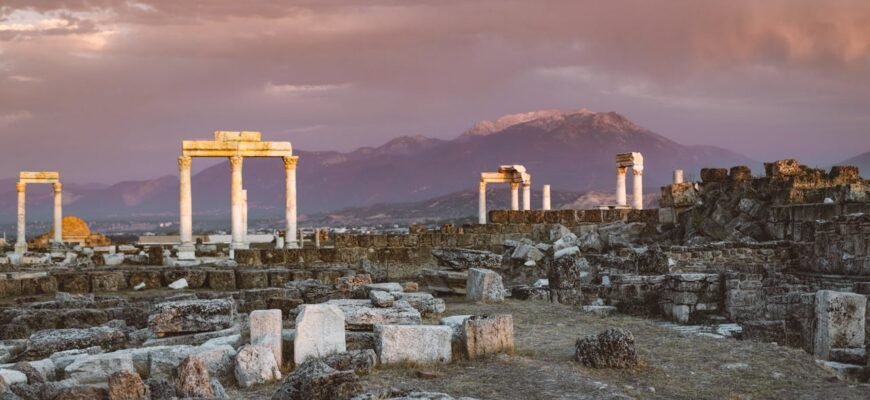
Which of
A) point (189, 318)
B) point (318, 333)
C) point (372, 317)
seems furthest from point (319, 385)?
point (189, 318)

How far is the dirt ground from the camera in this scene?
9789 millimetres

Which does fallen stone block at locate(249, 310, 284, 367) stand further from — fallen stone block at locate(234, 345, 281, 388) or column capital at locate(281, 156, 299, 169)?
column capital at locate(281, 156, 299, 169)

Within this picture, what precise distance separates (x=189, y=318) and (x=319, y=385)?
17.4 feet

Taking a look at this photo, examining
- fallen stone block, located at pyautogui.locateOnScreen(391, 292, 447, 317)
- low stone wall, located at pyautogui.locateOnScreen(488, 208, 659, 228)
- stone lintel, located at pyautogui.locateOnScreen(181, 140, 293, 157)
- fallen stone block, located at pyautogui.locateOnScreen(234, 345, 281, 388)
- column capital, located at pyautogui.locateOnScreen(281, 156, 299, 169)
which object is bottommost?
fallen stone block, located at pyautogui.locateOnScreen(234, 345, 281, 388)

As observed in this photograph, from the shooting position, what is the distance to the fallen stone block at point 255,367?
1041 cm

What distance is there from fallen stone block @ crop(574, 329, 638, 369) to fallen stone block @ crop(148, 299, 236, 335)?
549 cm

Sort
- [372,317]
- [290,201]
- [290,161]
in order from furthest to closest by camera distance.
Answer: [290,201] < [290,161] < [372,317]

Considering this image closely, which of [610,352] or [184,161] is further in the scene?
[184,161]

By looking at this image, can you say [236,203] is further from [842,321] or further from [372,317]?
[842,321]

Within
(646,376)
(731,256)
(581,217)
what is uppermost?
(581,217)

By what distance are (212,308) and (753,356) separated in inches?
304

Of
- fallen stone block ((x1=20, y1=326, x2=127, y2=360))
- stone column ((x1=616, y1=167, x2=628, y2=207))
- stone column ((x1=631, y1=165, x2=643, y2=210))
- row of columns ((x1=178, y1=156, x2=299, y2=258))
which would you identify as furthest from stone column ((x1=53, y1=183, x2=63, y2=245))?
fallen stone block ((x1=20, y1=326, x2=127, y2=360))

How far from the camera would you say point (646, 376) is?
34.9 ft

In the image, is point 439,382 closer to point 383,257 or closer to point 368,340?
point 368,340
